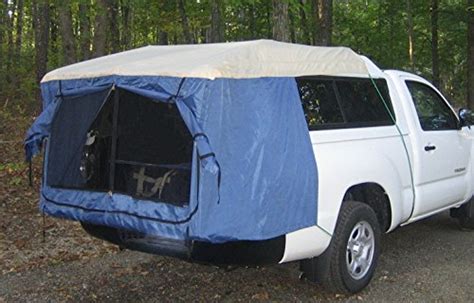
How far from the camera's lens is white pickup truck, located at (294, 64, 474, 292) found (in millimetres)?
4234

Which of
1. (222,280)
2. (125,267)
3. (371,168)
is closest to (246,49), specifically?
(371,168)

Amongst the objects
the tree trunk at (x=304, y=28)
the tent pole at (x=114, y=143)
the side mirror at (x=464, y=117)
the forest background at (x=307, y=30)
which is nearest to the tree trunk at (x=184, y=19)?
the forest background at (x=307, y=30)

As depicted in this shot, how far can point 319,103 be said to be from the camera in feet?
14.5

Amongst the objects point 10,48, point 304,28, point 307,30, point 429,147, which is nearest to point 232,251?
point 429,147

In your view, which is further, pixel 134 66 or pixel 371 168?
pixel 371 168

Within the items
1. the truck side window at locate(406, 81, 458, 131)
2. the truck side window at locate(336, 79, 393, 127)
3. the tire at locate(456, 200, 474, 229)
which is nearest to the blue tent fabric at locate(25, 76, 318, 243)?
the truck side window at locate(336, 79, 393, 127)

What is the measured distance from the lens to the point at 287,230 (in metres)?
3.76

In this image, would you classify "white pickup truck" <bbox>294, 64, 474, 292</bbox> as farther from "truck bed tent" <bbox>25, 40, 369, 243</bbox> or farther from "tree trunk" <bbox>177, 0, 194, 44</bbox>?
"tree trunk" <bbox>177, 0, 194, 44</bbox>

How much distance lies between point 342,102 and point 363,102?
0.35 m

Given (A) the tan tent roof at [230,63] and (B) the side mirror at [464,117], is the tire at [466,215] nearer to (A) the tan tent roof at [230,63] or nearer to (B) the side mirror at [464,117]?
(B) the side mirror at [464,117]

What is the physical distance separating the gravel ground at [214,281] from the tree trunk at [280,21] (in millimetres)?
4450

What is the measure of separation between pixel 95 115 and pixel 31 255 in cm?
237

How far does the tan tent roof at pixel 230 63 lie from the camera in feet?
11.7

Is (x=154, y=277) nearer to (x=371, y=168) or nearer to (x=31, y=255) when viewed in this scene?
(x=31, y=255)
